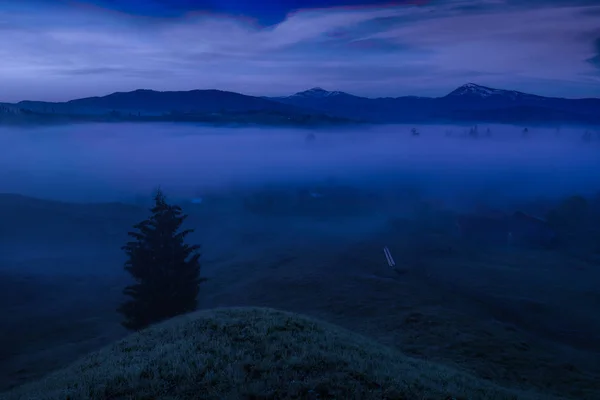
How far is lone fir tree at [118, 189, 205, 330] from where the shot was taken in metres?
24.2

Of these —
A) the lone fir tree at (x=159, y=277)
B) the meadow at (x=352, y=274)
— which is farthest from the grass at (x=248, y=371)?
the lone fir tree at (x=159, y=277)

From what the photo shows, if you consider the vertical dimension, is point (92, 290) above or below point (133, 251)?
below

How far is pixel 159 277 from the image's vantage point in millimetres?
24562

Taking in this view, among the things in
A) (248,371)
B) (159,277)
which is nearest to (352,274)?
(159,277)

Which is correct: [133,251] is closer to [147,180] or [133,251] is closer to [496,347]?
[496,347]

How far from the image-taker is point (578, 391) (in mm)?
17656

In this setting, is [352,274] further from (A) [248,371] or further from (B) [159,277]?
(A) [248,371]

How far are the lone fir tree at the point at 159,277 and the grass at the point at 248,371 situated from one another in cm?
920

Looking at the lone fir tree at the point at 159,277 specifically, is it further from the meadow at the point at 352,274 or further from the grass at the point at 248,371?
the grass at the point at 248,371

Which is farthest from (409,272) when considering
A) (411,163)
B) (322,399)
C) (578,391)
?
(411,163)

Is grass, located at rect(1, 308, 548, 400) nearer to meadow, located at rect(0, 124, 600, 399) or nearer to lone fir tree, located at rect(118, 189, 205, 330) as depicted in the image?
meadow, located at rect(0, 124, 600, 399)

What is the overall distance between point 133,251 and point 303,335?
14356mm

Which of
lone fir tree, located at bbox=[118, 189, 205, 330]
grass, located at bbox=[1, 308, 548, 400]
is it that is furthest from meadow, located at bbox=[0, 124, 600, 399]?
lone fir tree, located at bbox=[118, 189, 205, 330]

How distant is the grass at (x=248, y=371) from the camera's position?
948 centimetres
